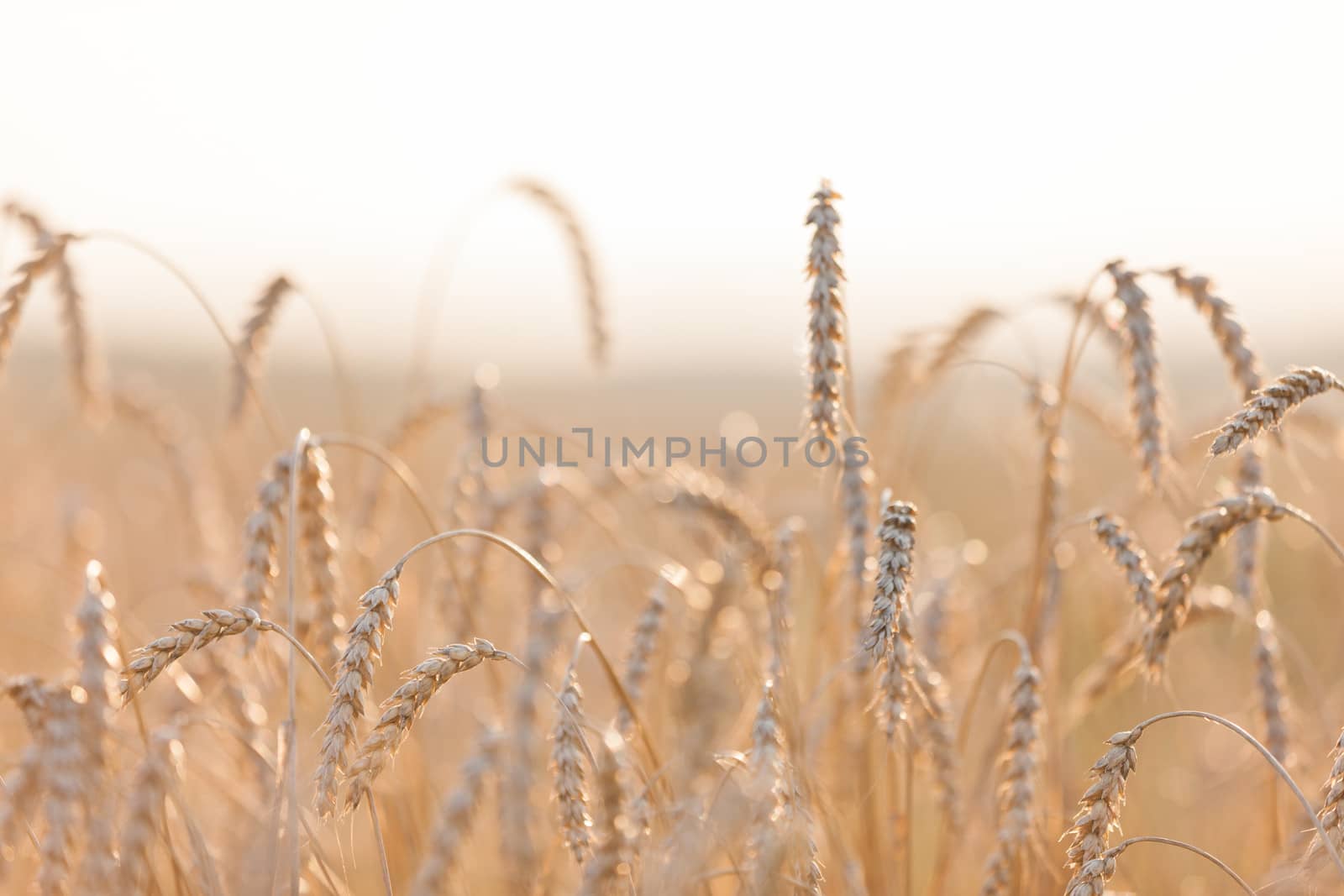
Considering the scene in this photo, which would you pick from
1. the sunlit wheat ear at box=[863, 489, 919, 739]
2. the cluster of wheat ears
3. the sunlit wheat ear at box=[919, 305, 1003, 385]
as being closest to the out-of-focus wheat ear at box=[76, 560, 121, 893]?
the cluster of wheat ears

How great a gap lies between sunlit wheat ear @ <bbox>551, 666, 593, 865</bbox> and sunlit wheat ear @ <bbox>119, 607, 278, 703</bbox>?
0.49 meters

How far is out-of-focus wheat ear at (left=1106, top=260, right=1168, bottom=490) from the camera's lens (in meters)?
2.11

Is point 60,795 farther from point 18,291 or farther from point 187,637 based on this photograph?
point 18,291

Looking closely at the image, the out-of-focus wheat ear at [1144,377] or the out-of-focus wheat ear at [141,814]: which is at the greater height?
the out-of-focus wheat ear at [1144,377]

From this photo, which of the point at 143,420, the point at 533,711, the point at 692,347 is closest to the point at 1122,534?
the point at 533,711

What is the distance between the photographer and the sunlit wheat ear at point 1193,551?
178 cm

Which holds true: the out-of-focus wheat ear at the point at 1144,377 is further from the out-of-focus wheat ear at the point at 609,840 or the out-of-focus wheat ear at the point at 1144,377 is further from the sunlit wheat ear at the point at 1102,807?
the out-of-focus wheat ear at the point at 609,840

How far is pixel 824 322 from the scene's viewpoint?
1.87 metres

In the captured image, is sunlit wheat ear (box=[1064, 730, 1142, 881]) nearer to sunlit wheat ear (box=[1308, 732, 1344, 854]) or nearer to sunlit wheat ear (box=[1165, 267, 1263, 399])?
sunlit wheat ear (box=[1308, 732, 1344, 854])

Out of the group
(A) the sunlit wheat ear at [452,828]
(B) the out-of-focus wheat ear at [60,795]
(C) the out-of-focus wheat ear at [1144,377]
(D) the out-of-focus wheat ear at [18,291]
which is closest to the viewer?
(B) the out-of-focus wheat ear at [60,795]

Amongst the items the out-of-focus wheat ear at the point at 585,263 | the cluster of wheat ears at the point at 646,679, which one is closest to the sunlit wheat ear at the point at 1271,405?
the cluster of wheat ears at the point at 646,679

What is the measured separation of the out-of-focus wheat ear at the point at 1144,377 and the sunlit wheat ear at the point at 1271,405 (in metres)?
0.34

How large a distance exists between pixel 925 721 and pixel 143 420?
→ 10.4 feet

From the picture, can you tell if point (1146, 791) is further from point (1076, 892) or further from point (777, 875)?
point (777, 875)
